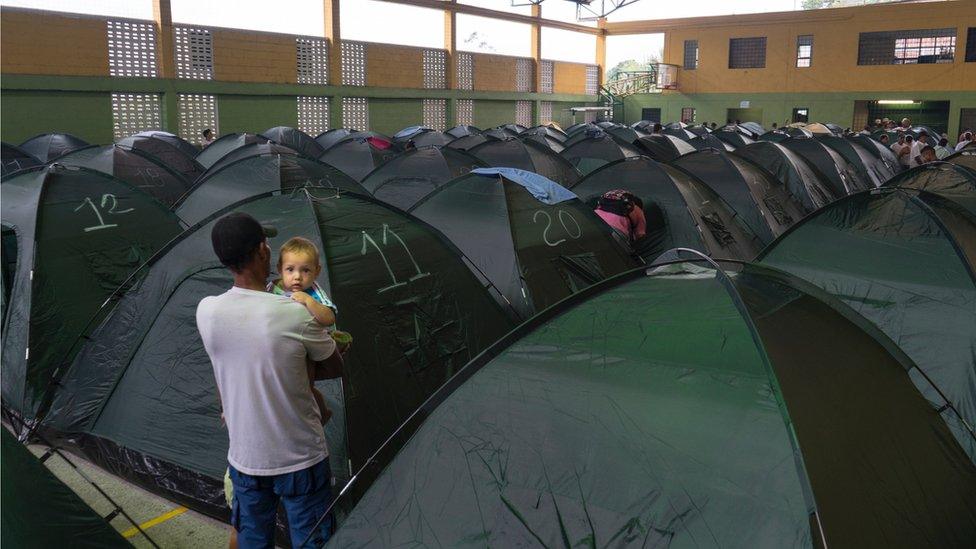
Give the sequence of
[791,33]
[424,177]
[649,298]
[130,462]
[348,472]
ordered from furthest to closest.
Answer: [791,33], [424,177], [130,462], [348,472], [649,298]

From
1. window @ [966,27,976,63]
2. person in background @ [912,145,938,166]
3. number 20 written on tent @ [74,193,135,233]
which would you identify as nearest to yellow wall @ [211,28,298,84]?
number 20 written on tent @ [74,193,135,233]

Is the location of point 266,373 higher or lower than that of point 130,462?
higher

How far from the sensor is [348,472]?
3662 millimetres

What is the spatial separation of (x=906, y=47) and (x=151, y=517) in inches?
1361

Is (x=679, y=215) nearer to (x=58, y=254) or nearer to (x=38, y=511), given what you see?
(x=58, y=254)

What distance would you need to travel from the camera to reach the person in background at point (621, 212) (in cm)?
689

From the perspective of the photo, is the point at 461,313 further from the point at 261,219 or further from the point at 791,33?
the point at 791,33

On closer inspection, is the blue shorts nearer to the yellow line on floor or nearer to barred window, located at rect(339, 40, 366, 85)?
the yellow line on floor

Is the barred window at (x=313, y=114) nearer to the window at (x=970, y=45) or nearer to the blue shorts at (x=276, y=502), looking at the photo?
the blue shorts at (x=276, y=502)

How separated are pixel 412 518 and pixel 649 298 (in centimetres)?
126

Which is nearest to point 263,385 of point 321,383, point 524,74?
point 321,383

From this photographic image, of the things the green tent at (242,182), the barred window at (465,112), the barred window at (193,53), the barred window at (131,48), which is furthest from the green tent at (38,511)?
the barred window at (465,112)

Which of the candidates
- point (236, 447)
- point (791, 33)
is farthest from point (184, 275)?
point (791, 33)

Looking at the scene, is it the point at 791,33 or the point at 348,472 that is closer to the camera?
the point at 348,472
